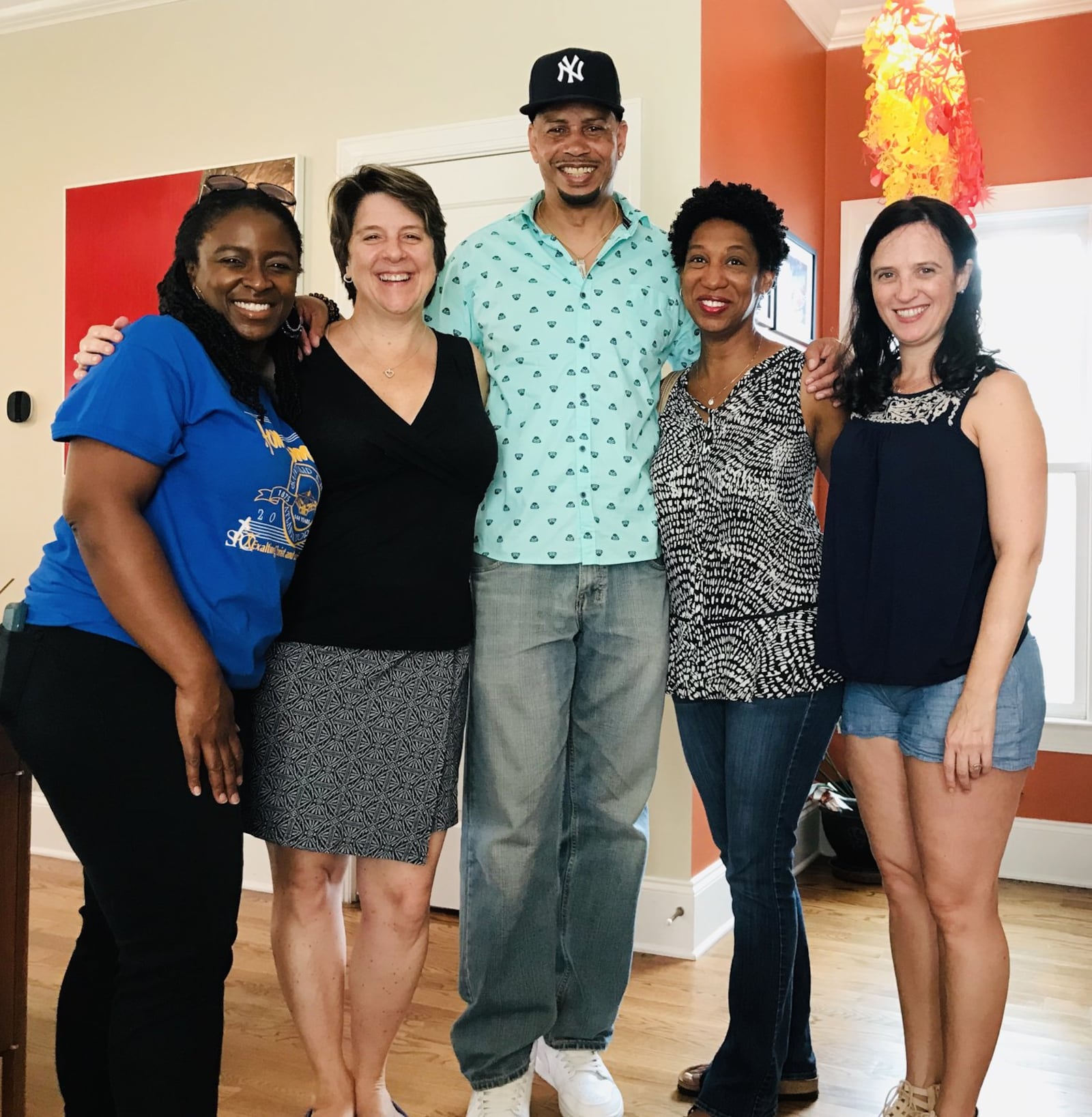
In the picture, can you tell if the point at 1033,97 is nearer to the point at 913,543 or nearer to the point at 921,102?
the point at 921,102

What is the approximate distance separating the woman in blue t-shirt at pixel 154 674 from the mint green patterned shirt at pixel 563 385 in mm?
586

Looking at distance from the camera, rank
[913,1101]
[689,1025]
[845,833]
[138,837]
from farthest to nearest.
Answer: [845,833] < [689,1025] < [913,1101] < [138,837]


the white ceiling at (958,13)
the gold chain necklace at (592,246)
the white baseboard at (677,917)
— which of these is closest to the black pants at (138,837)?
the gold chain necklace at (592,246)

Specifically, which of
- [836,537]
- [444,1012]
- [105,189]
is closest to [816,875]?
[444,1012]

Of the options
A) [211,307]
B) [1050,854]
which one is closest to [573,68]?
[211,307]

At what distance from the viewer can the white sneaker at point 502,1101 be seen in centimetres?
210

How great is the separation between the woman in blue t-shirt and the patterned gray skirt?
0.74 ft

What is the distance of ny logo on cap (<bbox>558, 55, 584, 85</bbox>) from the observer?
210 cm

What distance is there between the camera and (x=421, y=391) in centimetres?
197

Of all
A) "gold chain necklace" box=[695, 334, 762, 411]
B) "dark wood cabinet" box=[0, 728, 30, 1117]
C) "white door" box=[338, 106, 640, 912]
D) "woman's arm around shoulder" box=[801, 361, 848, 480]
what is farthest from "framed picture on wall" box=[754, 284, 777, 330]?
"dark wood cabinet" box=[0, 728, 30, 1117]

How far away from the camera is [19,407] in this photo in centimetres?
406

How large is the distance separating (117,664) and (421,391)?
2.39 ft

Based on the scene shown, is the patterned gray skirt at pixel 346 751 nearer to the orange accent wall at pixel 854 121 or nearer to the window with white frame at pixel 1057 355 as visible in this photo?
the orange accent wall at pixel 854 121

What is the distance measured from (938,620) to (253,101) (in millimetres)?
2934
